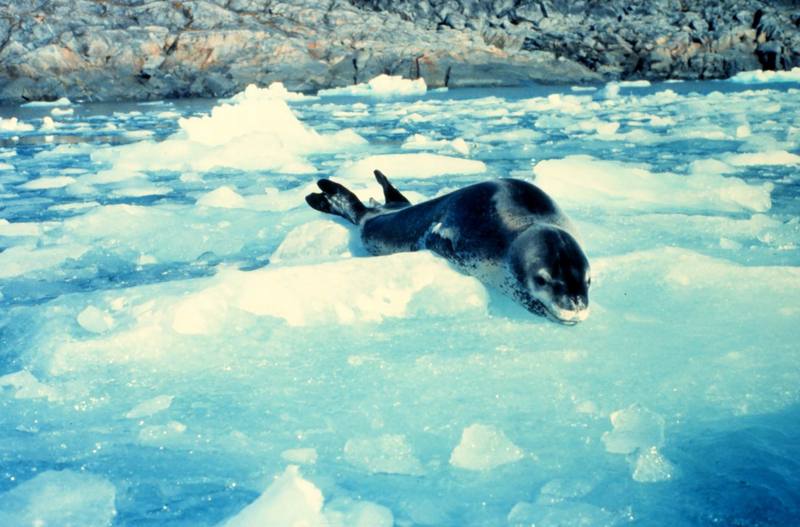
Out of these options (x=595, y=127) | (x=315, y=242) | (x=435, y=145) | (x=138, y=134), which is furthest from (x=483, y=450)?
(x=138, y=134)

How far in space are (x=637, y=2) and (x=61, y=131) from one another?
34.2m

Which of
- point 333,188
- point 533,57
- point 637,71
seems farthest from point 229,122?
point 637,71

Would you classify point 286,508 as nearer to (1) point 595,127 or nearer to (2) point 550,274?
(2) point 550,274

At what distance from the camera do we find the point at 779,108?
11.5 meters

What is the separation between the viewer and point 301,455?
1.47m

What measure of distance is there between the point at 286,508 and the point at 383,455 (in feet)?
0.95

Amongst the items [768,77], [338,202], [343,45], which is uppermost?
[338,202]

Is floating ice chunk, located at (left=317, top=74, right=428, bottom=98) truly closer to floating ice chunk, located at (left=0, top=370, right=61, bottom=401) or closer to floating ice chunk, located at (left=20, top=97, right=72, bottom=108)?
floating ice chunk, located at (left=20, top=97, right=72, bottom=108)

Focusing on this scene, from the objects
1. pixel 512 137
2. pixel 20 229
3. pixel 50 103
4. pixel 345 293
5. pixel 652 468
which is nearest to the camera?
pixel 652 468

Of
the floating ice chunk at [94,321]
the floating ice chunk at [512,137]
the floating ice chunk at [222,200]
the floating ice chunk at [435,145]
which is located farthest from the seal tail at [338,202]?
the floating ice chunk at [512,137]

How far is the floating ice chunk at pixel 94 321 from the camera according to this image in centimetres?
214

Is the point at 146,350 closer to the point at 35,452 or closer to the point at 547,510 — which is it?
the point at 35,452

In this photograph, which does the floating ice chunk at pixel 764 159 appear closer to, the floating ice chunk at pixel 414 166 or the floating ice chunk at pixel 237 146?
the floating ice chunk at pixel 414 166

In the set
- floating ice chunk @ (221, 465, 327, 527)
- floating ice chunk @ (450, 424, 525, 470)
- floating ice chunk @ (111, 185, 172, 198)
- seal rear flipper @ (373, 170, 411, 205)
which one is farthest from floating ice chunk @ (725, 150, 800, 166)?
floating ice chunk @ (221, 465, 327, 527)
